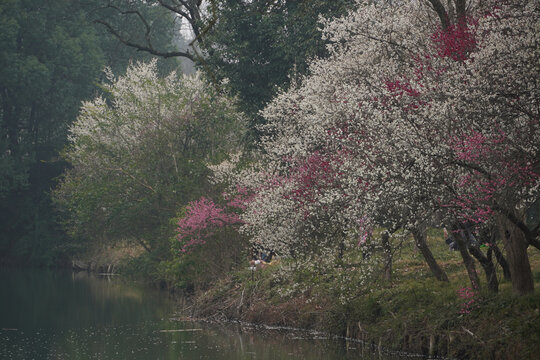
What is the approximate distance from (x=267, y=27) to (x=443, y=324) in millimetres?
15261

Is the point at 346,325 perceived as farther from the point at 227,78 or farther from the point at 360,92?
the point at 227,78

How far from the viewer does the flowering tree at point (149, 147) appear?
33656 mm

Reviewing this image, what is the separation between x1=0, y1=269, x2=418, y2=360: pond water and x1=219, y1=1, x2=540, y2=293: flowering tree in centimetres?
339

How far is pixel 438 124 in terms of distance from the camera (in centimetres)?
1354

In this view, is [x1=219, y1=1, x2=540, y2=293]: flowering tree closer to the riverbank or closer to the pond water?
the riverbank

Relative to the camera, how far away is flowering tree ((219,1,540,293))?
12.3 m

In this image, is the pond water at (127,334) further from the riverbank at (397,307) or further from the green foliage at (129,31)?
the green foliage at (129,31)

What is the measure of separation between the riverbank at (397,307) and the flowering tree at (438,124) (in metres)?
1.01

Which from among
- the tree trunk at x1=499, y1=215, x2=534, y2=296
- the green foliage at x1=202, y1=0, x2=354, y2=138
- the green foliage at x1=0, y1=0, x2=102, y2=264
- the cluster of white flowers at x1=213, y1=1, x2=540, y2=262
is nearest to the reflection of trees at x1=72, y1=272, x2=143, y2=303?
the green foliage at x1=0, y1=0, x2=102, y2=264

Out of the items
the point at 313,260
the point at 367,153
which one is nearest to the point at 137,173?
the point at 313,260

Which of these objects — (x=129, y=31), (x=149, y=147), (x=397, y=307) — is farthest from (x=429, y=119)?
(x=129, y=31)

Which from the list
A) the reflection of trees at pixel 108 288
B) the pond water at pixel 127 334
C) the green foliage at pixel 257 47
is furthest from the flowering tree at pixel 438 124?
the reflection of trees at pixel 108 288

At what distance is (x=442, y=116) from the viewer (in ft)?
43.7

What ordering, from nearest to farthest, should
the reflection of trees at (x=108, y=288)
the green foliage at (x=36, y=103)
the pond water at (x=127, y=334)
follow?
the pond water at (x=127, y=334), the reflection of trees at (x=108, y=288), the green foliage at (x=36, y=103)
